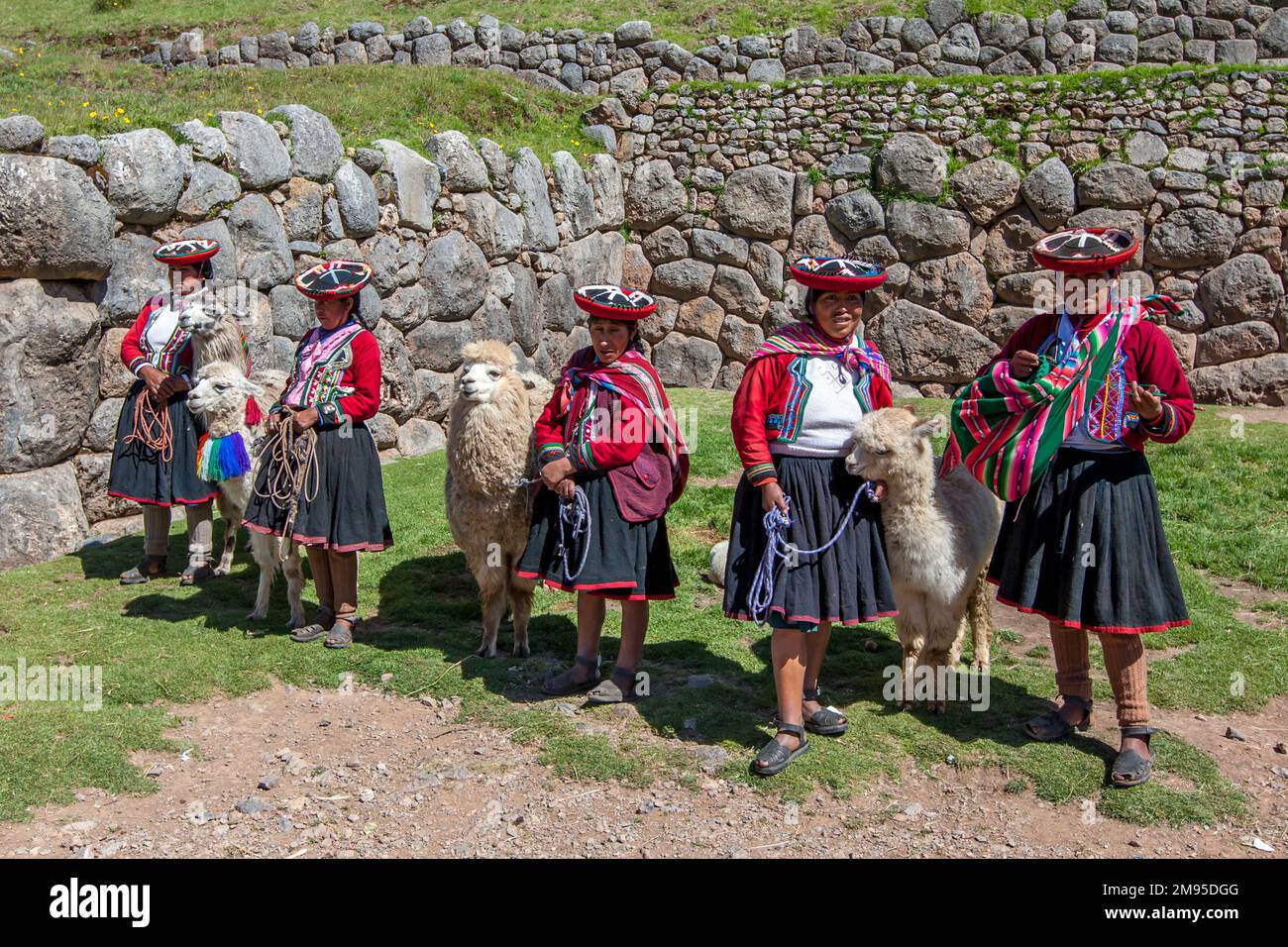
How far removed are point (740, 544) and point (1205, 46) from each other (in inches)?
428

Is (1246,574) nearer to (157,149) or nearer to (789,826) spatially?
(789,826)

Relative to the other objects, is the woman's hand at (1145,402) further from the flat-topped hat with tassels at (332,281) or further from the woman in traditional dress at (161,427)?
the woman in traditional dress at (161,427)

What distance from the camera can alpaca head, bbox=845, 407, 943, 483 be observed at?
3.64 metres

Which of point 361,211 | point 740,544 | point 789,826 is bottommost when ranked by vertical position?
point 789,826

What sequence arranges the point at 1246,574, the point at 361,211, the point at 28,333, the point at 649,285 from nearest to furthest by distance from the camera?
the point at 1246,574, the point at 28,333, the point at 361,211, the point at 649,285

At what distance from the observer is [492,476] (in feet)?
15.2

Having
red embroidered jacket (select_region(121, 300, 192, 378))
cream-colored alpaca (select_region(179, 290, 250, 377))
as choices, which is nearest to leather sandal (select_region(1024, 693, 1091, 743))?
cream-colored alpaca (select_region(179, 290, 250, 377))

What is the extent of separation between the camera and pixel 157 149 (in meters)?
6.46

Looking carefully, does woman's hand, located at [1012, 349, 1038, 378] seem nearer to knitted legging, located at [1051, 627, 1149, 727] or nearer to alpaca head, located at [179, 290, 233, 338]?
knitted legging, located at [1051, 627, 1149, 727]

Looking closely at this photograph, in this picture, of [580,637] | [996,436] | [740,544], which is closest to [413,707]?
[580,637]

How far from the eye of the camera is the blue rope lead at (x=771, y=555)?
3.54 metres

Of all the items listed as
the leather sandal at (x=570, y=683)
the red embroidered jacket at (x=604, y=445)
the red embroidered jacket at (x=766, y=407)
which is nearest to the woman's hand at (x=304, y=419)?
the red embroidered jacket at (x=604, y=445)

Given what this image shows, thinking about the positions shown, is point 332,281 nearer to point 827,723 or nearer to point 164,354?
point 164,354

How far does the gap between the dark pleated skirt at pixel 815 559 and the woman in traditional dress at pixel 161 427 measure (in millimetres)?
3335
